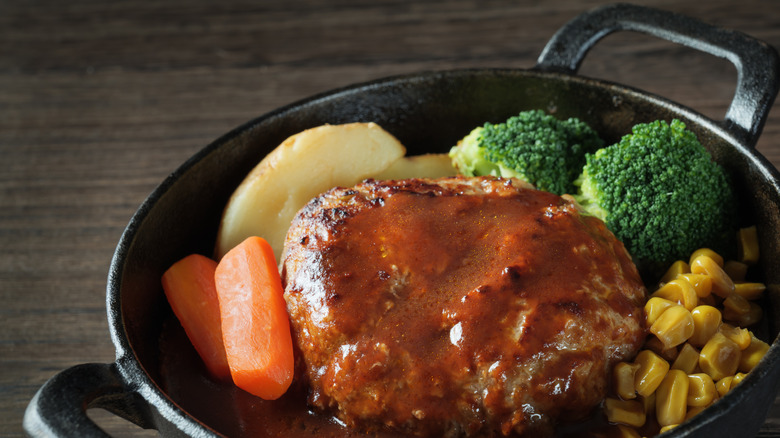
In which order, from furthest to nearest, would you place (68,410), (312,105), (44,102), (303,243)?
1. (44,102)
2. (312,105)
3. (303,243)
4. (68,410)

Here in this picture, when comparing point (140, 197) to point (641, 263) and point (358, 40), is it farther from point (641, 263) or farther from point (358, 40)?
point (641, 263)

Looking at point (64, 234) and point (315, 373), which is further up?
point (315, 373)

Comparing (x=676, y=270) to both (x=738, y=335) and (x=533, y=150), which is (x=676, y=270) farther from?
(x=533, y=150)

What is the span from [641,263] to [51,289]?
265cm

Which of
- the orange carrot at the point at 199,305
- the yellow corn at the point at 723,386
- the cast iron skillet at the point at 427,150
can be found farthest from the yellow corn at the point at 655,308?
the orange carrot at the point at 199,305

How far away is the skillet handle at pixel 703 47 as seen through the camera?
9.32 ft

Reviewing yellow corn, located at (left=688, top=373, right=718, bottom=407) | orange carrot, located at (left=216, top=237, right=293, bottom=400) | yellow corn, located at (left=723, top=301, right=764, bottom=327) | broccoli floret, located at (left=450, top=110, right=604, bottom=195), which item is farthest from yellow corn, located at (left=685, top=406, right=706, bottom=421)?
orange carrot, located at (left=216, top=237, right=293, bottom=400)

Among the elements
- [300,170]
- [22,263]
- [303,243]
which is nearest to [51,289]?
[22,263]

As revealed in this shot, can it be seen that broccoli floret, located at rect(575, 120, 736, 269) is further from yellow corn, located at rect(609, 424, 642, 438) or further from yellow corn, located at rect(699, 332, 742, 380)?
yellow corn, located at rect(609, 424, 642, 438)

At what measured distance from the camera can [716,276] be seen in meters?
2.59

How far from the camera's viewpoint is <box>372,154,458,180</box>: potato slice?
3.12m

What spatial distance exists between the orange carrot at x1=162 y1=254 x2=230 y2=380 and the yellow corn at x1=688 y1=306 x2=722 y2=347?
1533 millimetres

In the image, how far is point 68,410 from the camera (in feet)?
6.45

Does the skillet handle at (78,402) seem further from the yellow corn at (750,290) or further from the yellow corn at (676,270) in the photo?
the yellow corn at (750,290)
